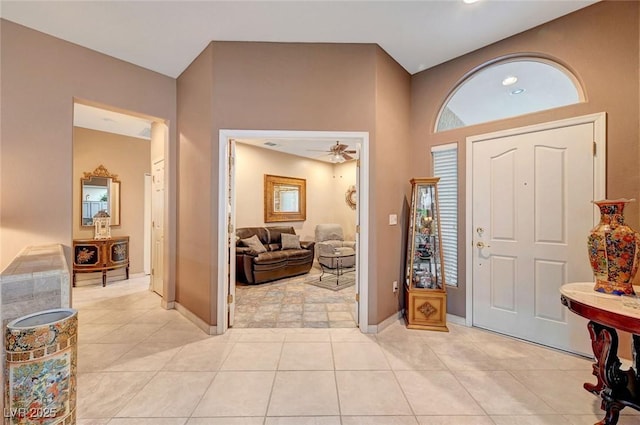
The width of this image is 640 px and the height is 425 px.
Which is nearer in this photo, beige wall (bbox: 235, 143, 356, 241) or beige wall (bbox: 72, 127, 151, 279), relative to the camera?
beige wall (bbox: 72, 127, 151, 279)

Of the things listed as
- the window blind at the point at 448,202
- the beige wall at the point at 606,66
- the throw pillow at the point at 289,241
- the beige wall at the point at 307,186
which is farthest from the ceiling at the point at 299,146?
the beige wall at the point at 606,66

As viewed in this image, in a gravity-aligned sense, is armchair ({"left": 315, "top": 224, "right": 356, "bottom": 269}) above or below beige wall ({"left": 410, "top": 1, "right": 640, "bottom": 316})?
below

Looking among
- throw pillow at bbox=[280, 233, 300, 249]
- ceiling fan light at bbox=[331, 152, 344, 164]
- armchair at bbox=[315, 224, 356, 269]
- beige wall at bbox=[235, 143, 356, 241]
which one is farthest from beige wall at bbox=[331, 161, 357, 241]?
throw pillow at bbox=[280, 233, 300, 249]

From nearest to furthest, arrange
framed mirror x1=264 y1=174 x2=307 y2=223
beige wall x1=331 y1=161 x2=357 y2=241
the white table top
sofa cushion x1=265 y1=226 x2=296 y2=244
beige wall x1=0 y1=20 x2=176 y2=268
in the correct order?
1. the white table top
2. beige wall x1=0 y1=20 x2=176 y2=268
3. sofa cushion x1=265 y1=226 x2=296 y2=244
4. framed mirror x1=264 y1=174 x2=307 y2=223
5. beige wall x1=331 y1=161 x2=357 y2=241

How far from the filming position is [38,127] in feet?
8.51

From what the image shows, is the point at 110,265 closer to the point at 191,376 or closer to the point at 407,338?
the point at 191,376

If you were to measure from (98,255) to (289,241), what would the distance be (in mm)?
3370

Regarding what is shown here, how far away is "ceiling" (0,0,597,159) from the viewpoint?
91.0 inches

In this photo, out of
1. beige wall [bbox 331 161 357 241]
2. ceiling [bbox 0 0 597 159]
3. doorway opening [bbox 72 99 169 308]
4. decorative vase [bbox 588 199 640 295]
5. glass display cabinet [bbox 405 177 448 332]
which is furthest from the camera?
beige wall [bbox 331 161 357 241]

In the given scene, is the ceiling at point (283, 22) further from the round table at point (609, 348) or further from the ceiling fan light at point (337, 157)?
the round table at point (609, 348)

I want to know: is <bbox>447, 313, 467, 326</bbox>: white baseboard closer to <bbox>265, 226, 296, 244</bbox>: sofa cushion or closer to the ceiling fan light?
the ceiling fan light

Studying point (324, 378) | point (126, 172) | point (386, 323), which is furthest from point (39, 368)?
point (126, 172)

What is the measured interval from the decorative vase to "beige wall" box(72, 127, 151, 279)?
6530 millimetres

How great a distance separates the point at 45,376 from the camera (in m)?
1.14
